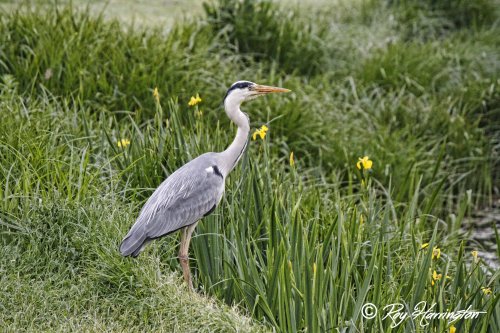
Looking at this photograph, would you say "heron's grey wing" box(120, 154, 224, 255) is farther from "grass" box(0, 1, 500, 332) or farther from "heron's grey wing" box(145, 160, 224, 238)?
"grass" box(0, 1, 500, 332)

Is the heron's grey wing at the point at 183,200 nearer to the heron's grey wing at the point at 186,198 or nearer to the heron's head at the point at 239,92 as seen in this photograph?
the heron's grey wing at the point at 186,198

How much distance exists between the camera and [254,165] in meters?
4.97

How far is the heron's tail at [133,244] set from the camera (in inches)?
162

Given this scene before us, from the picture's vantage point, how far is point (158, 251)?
479cm

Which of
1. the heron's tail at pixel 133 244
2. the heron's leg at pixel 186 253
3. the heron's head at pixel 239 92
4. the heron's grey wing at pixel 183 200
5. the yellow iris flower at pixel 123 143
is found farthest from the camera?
the yellow iris flower at pixel 123 143

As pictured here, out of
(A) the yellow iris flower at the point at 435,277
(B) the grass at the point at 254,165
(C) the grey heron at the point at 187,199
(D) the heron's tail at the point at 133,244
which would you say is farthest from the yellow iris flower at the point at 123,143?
(A) the yellow iris flower at the point at 435,277

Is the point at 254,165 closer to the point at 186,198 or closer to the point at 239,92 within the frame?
the point at 239,92

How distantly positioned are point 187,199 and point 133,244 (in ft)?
1.18

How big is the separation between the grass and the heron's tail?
0.26m

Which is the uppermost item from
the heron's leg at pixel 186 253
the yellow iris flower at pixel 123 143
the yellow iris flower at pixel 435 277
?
the yellow iris flower at pixel 123 143

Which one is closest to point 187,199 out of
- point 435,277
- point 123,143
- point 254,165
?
point 254,165

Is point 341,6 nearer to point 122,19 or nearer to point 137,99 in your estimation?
point 122,19

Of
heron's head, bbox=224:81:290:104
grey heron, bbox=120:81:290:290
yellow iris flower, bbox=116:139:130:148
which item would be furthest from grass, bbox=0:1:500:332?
heron's head, bbox=224:81:290:104

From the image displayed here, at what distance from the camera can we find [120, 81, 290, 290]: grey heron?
4195 mm
